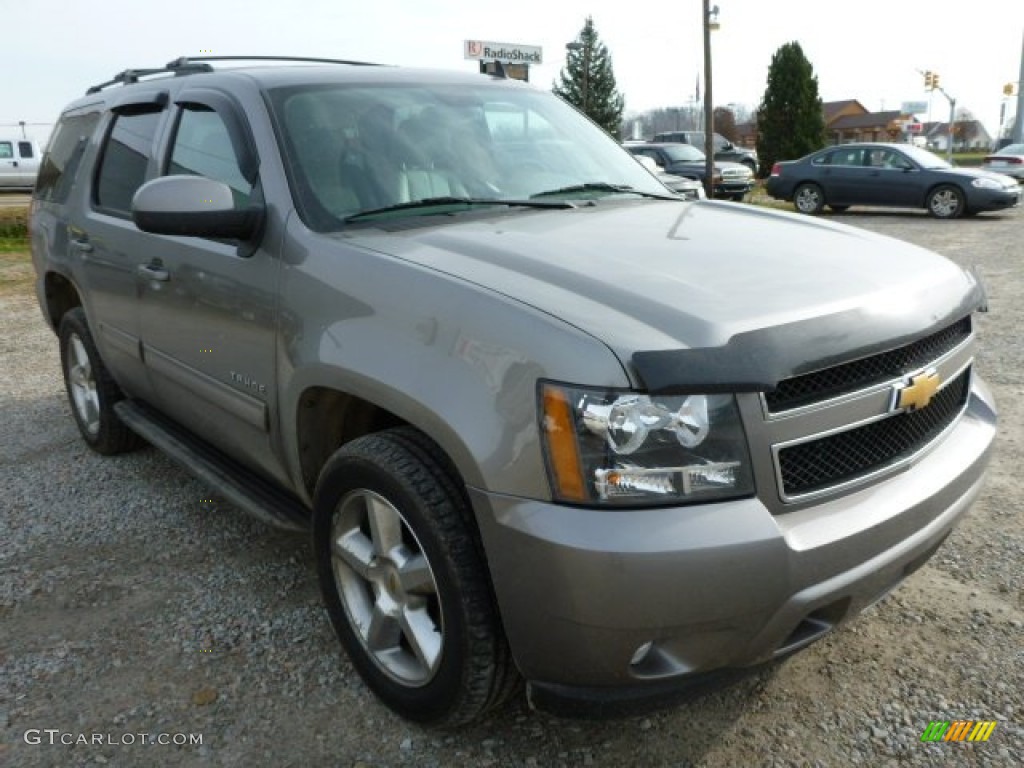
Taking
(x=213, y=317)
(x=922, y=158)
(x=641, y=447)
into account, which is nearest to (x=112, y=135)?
(x=213, y=317)

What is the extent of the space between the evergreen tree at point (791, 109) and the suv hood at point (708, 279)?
108 ft

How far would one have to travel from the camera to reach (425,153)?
301cm

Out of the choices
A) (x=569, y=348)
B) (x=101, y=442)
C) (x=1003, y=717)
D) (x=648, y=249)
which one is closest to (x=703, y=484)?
(x=569, y=348)

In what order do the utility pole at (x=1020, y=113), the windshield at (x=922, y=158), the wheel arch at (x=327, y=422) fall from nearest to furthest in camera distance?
the wheel arch at (x=327, y=422), the windshield at (x=922, y=158), the utility pole at (x=1020, y=113)

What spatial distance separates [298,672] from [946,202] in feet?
56.2

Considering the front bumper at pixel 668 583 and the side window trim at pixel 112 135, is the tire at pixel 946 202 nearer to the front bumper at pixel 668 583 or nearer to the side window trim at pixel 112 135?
the side window trim at pixel 112 135

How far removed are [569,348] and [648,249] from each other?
28.2 inches

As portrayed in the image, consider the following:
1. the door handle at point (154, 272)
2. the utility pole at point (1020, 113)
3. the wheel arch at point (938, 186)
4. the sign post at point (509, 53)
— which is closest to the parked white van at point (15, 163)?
the sign post at point (509, 53)

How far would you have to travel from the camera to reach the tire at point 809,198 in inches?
716

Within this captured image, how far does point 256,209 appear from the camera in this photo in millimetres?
2719

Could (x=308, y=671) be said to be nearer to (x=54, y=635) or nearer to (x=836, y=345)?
(x=54, y=635)

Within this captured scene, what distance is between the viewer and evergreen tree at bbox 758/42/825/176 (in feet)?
109

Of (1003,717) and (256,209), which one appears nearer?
(1003,717)

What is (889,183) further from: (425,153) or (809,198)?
(425,153)
